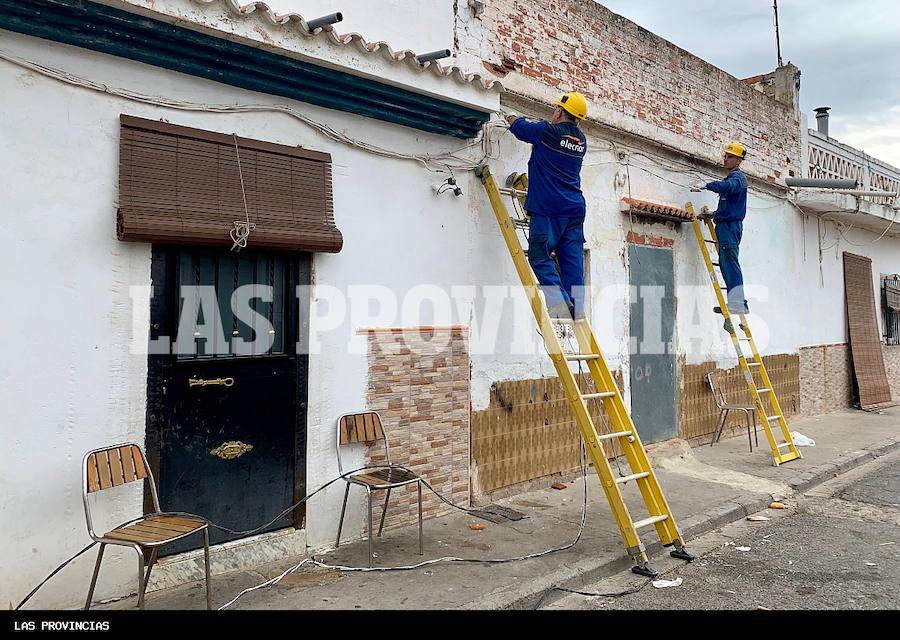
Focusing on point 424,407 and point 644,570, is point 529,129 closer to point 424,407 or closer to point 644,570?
point 424,407

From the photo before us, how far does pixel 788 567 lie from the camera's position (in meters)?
4.75

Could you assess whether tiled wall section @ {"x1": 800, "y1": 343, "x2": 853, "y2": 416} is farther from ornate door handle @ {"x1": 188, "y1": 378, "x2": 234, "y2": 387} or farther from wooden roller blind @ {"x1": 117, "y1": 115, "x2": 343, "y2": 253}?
ornate door handle @ {"x1": 188, "y1": 378, "x2": 234, "y2": 387}

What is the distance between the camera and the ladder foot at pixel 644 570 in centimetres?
449

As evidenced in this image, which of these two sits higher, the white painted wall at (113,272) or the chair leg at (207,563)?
the white painted wall at (113,272)

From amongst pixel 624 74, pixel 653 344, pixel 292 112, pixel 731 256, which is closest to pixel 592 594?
pixel 292 112

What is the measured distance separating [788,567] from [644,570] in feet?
3.78

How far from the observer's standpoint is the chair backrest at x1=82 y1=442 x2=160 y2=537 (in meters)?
3.59

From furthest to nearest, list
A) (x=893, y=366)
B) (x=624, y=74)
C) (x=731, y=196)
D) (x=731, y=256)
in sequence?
1. (x=893, y=366)
2. (x=731, y=256)
3. (x=731, y=196)
4. (x=624, y=74)

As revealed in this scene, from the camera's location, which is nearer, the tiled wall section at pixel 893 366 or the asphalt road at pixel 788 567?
the asphalt road at pixel 788 567

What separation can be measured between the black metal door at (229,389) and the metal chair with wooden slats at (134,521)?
20 cm

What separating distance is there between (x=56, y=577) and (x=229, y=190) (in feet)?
8.36

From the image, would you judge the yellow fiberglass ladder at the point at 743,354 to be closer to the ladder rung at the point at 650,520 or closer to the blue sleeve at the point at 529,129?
the ladder rung at the point at 650,520

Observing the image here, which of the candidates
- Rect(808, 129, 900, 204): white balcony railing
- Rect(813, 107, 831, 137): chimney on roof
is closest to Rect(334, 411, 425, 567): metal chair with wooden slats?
Rect(808, 129, 900, 204): white balcony railing

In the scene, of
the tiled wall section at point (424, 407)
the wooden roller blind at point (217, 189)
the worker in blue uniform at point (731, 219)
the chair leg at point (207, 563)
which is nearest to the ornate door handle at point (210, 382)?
the wooden roller blind at point (217, 189)
